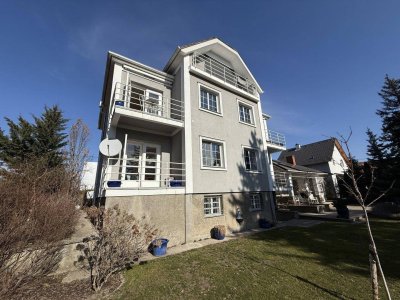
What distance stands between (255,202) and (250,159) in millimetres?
3336

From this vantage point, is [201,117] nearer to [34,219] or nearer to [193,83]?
[193,83]

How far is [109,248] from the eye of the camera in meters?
5.86

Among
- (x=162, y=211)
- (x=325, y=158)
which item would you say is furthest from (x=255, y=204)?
(x=325, y=158)

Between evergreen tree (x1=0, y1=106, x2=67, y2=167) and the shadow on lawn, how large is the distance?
22.7m

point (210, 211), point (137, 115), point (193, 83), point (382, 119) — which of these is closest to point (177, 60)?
point (193, 83)

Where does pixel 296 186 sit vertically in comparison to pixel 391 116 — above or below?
below

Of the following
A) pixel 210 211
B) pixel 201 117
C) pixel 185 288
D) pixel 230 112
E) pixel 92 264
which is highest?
pixel 230 112

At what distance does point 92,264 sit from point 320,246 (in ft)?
31.7

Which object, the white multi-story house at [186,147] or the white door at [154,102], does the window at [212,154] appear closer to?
the white multi-story house at [186,147]

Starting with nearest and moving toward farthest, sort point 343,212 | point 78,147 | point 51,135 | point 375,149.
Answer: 1. point 343,212
2. point 78,147
3. point 51,135
4. point 375,149

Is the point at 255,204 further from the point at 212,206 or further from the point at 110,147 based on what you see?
the point at 110,147

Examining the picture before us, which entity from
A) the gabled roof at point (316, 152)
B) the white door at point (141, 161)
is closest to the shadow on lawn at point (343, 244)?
the white door at point (141, 161)

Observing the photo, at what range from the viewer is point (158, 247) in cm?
816

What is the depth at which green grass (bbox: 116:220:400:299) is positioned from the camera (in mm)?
5211
